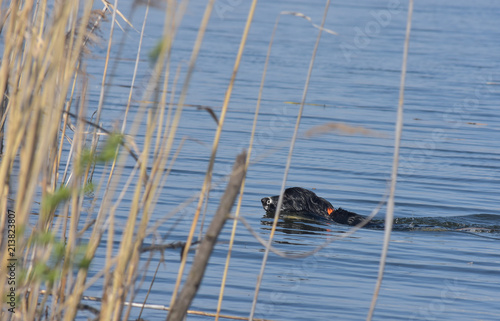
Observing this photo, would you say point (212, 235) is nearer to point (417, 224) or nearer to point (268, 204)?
point (268, 204)

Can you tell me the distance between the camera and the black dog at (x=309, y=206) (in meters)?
8.59

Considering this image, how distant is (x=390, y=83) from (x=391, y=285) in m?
13.7

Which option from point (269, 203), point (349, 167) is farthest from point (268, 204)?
point (349, 167)

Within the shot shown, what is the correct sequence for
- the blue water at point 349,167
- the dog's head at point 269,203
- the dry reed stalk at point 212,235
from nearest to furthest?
the dry reed stalk at point 212,235 < the blue water at point 349,167 < the dog's head at point 269,203

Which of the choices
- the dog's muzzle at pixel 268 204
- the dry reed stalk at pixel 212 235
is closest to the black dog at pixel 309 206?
the dog's muzzle at pixel 268 204

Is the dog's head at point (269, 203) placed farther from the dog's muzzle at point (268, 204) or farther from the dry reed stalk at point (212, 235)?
the dry reed stalk at point (212, 235)

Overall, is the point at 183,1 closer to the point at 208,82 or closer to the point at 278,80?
the point at 208,82

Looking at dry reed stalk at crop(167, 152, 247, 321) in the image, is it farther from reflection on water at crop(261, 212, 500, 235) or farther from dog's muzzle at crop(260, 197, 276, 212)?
dog's muzzle at crop(260, 197, 276, 212)

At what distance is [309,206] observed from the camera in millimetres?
8953

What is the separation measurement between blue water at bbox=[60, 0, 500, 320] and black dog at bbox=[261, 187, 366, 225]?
0.57 feet

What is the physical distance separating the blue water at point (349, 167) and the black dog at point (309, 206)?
17 cm

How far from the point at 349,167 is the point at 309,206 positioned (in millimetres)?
2541

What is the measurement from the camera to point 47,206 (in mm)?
2340

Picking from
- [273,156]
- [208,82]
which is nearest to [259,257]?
[273,156]
